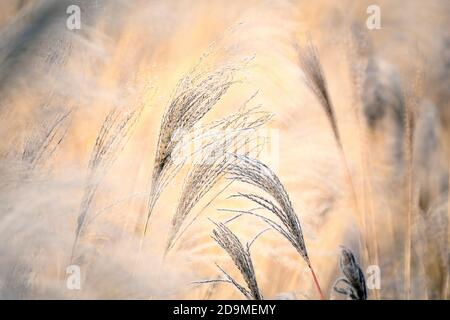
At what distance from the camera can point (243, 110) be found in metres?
2.66

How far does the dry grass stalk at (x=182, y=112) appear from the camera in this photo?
265 centimetres

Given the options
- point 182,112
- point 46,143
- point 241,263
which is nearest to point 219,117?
point 182,112

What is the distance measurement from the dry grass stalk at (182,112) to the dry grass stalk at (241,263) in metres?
0.37

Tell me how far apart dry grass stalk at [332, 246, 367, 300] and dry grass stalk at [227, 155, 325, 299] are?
0.10 metres

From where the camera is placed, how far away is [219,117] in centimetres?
268

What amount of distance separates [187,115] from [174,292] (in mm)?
806

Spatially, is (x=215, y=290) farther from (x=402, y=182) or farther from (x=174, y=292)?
(x=402, y=182)

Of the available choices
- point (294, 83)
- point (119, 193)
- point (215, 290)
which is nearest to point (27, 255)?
point (119, 193)

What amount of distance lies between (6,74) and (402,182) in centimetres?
189

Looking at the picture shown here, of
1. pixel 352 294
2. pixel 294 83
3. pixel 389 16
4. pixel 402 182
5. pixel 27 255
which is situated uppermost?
pixel 389 16

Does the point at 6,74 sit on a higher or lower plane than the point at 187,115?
higher

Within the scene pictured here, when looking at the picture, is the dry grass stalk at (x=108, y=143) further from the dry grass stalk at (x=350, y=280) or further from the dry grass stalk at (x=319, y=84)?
the dry grass stalk at (x=350, y=280)

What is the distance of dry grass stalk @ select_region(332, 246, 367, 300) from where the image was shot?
2.56 m

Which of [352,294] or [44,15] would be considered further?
[44,15]
